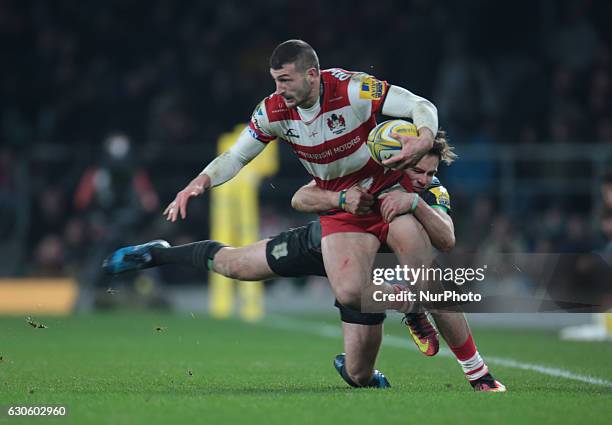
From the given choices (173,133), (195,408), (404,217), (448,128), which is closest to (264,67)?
(173,133)

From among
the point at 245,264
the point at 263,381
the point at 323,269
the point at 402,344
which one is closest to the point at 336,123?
the point at 323,269

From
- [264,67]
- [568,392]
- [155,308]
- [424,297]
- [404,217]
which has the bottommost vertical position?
[155,308]

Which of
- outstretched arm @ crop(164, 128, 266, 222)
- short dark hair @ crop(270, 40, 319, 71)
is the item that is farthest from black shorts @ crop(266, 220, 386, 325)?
short dark hair @ crop(270, 40, 319, 71)

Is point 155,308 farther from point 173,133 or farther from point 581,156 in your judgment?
point 581,156

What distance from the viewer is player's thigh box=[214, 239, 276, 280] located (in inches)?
303

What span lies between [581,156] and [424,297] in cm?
1107

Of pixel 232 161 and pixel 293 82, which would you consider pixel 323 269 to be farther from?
pixel 293 82

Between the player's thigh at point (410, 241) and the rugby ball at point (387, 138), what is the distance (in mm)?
426

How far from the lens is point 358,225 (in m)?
7.54

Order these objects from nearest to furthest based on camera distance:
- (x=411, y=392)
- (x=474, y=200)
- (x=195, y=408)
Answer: (x=195, y=408) → (x=411, y=392) → (x=474, y=200)

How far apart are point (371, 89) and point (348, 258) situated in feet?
3.41

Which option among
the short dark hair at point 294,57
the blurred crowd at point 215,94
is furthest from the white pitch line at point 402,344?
the blurred crowd at point 215,94

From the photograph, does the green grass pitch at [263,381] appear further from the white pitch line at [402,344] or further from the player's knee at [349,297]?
the player's knee at [349,297]

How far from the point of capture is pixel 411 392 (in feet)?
22.6
